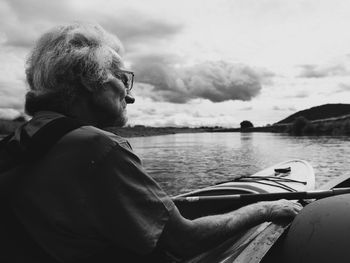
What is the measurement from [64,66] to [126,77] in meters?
0.42

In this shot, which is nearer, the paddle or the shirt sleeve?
the shirt sleeve

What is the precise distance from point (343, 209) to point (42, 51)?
254 centimetres

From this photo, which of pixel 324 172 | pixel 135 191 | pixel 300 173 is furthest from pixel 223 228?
pixel 324 172

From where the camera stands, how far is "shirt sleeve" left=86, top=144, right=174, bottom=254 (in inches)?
55.5

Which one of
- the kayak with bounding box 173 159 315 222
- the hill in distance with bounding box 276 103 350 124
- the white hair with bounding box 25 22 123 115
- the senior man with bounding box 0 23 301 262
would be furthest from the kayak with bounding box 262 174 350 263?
the hill in distance with bounding box 276 103 350 124

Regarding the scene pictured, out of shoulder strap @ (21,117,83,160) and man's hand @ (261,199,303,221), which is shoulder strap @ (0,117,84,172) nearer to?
shoulder strap @ (21,117,83,160)

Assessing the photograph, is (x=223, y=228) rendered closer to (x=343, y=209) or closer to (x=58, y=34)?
(x=343, y=209)

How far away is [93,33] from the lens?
181 centimetres

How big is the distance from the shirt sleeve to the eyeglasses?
0.60m

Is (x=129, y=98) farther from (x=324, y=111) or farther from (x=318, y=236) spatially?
(x=324, y=111)

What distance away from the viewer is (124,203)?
142cm

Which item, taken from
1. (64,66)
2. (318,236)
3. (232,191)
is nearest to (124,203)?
(64,66)

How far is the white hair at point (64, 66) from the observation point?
5.62ft

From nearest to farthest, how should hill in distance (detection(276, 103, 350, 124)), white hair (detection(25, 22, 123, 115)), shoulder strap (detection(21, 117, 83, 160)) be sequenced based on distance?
shoulder strap (detection(21, 117, 83, 160)), white hair (detection(25, 22, 123, 115)), hill in distance (detection(276, 103, 350, 124))
